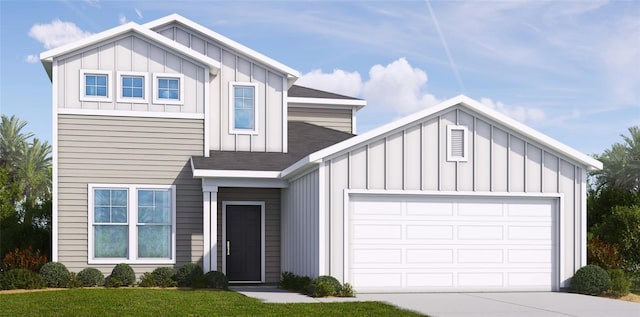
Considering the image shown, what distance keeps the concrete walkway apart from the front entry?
2943 mm

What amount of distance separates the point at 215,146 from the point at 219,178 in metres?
2.09

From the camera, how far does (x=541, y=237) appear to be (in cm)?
1886

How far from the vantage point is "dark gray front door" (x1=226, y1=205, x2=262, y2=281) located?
21531 mm

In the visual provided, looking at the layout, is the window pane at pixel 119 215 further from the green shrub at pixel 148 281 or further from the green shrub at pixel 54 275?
the green shrub at pixel 54 275

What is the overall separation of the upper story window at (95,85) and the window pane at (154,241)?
11.5 ft

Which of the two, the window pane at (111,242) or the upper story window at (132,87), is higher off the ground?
the upper story window at (132,87)

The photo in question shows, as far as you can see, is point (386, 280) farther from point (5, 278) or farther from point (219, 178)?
point (5, 278)

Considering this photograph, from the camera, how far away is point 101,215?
2023cm

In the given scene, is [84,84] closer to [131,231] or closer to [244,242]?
[131,231]

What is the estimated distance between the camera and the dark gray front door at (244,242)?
21.5m

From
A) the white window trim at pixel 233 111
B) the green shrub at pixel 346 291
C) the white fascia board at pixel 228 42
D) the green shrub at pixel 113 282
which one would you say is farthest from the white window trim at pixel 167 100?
the green shrub at pixel 346 291

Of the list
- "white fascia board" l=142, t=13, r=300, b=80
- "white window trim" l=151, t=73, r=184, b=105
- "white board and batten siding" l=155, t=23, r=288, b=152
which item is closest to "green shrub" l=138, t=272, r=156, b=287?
"white board and batten siding" l=155, t=23, r=288, b=152

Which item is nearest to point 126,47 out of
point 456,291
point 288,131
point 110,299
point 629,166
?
point 288,131

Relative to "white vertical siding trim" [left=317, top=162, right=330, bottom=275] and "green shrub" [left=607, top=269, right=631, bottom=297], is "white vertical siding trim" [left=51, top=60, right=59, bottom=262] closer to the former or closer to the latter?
"white vertical siding trim" [left=317, top=162, right=330, bottom=275]
